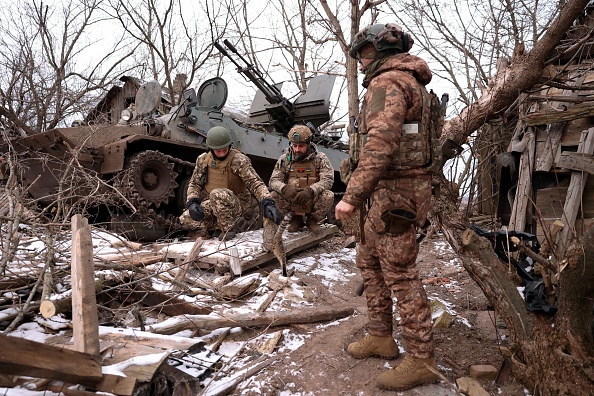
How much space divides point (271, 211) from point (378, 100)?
259 centimetres

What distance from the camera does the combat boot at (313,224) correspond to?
6.07 m

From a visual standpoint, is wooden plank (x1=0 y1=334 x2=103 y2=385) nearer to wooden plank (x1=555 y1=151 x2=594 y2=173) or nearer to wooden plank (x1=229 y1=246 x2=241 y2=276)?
wooden plank (x1=229 y1=246 x2=241 y2=276)

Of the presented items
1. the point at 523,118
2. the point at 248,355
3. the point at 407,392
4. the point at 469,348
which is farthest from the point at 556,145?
the point at 248,355

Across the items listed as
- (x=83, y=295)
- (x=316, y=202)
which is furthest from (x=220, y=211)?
(x=83, y=295)

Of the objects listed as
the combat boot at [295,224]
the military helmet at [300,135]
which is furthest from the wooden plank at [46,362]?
the combat boot at [295,224]

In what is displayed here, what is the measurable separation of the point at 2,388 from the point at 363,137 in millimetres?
2190

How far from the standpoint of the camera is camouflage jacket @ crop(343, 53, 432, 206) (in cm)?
244

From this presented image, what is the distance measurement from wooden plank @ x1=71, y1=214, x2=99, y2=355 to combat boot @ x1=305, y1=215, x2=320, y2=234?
389 centimetres

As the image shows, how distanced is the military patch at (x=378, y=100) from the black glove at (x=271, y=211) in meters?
2.50

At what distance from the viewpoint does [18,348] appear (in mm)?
1673

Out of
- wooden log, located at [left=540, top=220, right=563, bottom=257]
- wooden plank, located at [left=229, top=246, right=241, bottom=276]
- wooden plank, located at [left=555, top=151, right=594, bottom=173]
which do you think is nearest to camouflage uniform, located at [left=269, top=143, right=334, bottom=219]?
wooden plank, located at [left=229, top=246, right=241, bottom=276]

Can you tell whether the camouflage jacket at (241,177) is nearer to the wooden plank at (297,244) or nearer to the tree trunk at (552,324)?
the wooden plank at (297,244)

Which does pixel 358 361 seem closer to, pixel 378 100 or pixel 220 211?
pixel 378 100

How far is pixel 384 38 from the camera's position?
2641 mm
